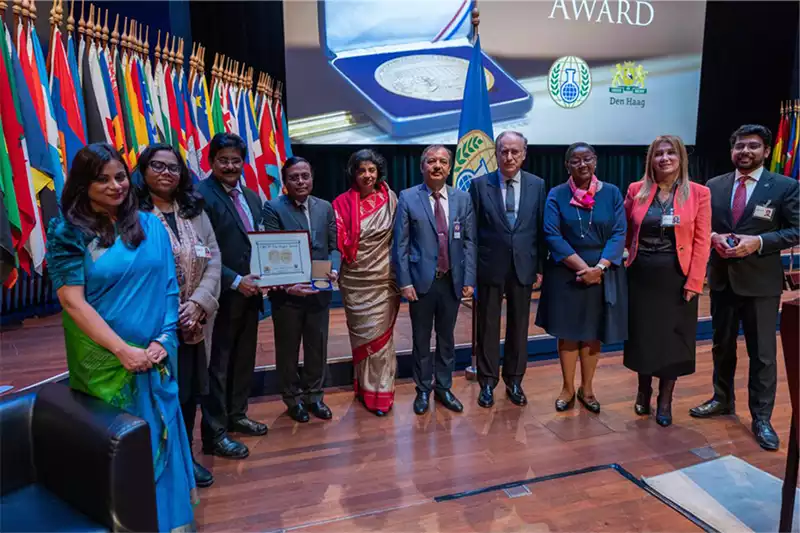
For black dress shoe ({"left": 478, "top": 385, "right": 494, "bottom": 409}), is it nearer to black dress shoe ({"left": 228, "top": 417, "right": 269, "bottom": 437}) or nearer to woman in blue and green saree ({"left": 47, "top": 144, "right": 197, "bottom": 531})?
black dress shoe ({"left": 228, "top": 417, "right": 269, "bottom": 437})

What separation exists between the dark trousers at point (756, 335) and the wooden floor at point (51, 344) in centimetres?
146

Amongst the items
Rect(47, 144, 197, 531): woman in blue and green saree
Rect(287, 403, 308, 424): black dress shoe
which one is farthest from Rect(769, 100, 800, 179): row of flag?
Rect(47, 144, 197, 531): woman in blue and green saree

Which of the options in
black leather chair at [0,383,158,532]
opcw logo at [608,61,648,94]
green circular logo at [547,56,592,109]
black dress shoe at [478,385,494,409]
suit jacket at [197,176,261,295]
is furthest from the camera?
opcw logo at [608,61,648,94]

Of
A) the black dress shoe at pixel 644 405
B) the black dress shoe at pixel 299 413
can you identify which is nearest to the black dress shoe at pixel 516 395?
the black dress shoe at pixel 644 405

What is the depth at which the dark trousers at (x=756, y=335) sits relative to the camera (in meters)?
2.70

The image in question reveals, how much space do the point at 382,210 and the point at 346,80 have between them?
3299 millimetres

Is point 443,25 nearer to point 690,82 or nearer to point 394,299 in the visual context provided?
point 690,82

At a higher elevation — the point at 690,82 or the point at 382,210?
the point at 690,82

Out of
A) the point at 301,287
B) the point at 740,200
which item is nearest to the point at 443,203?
the point at 301,287

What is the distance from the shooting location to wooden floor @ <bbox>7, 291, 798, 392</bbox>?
3732 mm

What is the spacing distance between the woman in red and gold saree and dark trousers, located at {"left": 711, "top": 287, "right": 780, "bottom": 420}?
71.6 inches

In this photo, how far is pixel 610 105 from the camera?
6645 millimetres

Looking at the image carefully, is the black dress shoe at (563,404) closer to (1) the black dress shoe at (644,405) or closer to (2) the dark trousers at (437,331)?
(1) the black dress shoe at (644,405)

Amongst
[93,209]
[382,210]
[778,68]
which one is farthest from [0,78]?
[778,68]
